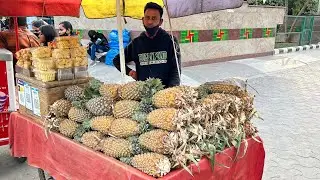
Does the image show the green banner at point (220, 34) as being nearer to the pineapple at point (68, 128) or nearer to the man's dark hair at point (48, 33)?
the man's dark hair at point (48, 33)

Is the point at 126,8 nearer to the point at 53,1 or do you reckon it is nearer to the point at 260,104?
the point at 53,1

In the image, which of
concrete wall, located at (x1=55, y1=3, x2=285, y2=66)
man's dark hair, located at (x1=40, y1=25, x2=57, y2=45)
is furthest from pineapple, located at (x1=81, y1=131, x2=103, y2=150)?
concrete wall, located at (x1=55, y1=3, x2=285, y2=66)

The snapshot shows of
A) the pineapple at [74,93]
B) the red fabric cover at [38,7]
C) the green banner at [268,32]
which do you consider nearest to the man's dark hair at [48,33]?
→ the red fabric cover at [38,7]

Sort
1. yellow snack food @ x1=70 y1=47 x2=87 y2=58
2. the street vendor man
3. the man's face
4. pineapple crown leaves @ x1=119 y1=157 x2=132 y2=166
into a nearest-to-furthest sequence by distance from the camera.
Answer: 1. pineapple crown leaves @ x1=119 y1=157 x2=132 y2=166
2. yellow snack food @ x1=70 y1=47 x2=87 y2=58
3. the man's face
4. the street vendor man

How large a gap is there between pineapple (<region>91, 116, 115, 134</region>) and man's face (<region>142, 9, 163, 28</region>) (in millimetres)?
1371

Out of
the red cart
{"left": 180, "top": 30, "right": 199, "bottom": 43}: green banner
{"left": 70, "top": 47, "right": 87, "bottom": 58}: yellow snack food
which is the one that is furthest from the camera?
{"left": 180, "top": 30, "right": 199, "bottom": 43}: green banner

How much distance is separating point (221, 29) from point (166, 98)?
29.3 ft

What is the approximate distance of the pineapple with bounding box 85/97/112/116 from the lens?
222 cm

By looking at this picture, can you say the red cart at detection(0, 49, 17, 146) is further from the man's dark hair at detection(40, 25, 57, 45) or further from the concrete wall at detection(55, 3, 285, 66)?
the concrete wall at detection(55, 3, 285, 66)

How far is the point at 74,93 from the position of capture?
2.55 metres

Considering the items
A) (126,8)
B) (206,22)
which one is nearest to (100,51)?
(206,22)

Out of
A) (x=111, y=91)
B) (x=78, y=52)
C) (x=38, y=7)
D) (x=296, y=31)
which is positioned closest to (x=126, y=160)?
(x=111, y=91)

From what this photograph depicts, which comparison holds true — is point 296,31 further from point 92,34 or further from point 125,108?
point 125,108

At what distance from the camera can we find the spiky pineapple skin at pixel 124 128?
1980 mm
